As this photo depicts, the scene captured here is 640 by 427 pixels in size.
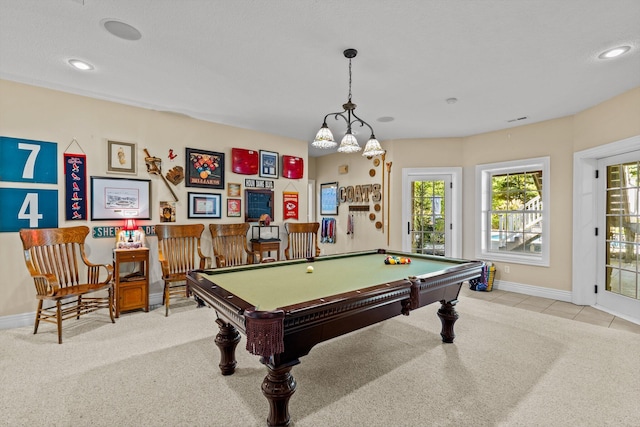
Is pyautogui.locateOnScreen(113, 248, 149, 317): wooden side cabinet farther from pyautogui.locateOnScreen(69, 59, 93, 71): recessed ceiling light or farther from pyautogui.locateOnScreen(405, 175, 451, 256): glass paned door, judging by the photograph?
pyautogui.locateOnScreen(405, 175, 451, 256): glass paned door

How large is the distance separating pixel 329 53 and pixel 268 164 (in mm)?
2786

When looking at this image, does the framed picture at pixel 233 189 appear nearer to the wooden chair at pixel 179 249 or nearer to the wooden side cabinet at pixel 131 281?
the wooden chair at pixel 179 249

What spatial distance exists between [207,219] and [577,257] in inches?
211

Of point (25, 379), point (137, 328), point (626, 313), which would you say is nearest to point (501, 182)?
point (626, 313)

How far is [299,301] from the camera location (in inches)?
68.8

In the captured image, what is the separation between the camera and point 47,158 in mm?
3439

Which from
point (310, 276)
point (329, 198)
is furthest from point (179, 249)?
point (329, 198)

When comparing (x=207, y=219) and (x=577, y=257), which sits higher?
(x=207, y=219)

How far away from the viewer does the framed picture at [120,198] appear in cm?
374

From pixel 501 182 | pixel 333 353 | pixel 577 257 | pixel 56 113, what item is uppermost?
pixel 56 113

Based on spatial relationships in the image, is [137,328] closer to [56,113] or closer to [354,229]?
[56,113]

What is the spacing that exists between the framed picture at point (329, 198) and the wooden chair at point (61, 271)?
454cm

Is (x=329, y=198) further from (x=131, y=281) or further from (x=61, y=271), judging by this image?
(x=61, y=271)

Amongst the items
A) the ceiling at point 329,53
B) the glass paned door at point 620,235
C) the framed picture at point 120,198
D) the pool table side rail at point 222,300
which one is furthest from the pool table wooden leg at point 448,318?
the framed picture at point 120,198
